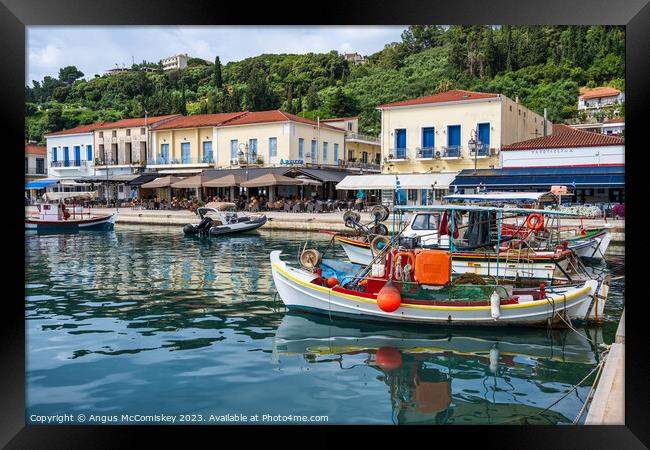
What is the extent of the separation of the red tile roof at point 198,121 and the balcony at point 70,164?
15.3ft

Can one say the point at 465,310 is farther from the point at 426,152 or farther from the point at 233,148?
the point at 233,148

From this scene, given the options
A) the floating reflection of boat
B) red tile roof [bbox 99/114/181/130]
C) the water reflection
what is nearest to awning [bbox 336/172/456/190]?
red tile roof [bbox 99/114/181/130]

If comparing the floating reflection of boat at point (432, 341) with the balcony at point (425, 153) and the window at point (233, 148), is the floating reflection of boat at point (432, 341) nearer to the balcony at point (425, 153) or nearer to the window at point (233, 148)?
the balcony at point (425, 153)

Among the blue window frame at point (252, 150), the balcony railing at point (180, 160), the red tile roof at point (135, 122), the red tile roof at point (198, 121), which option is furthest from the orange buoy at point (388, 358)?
the balcony railing at point (180, 160)

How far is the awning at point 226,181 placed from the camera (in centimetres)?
3198

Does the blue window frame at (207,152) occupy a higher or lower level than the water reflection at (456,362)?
higher

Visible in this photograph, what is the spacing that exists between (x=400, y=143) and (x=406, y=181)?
7.93ft

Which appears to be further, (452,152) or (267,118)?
(267,118)

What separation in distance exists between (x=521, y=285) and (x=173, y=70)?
15.9 meters

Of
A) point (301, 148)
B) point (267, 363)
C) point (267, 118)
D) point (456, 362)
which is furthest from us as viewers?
point (301, 148)

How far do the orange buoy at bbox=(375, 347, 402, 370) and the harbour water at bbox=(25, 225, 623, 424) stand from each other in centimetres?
4

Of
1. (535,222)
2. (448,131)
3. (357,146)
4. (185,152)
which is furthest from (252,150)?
(535,222)
